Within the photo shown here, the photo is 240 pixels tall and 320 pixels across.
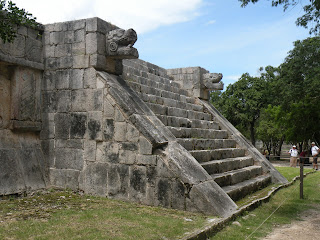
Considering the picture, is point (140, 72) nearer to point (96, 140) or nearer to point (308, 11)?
point (96, 140)

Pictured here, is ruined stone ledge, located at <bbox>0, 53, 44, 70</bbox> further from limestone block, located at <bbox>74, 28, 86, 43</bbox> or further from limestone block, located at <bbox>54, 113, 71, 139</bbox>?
limestone block, located at <bbox>54, 113, 71, 139</bbox>

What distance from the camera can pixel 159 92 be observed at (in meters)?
9.48

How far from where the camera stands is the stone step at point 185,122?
8.27 meters

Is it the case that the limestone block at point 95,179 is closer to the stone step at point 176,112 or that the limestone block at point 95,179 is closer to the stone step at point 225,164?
the stone step at point 225,164

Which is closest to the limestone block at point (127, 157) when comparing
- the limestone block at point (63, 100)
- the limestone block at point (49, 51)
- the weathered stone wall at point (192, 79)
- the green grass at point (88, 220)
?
the green grass at point (88, 220)

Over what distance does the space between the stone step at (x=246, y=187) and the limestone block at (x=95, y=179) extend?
2.36 meters

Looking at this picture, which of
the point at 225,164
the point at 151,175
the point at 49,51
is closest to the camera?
the point at 151,175

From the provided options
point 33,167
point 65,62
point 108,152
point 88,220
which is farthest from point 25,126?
point 88,220

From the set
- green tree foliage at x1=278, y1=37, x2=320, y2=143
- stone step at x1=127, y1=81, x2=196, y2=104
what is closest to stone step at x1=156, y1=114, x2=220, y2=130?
stone step at x1=127, y1=81, x2=196, y2=104

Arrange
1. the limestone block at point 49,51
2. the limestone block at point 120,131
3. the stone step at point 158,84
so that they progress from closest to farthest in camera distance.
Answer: the limestone block at point 120,131 < the limestone block at point 49,51 < the stone step at point 158,84

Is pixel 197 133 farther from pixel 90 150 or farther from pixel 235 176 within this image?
pixel 90 150

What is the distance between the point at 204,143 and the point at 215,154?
0.37 meters

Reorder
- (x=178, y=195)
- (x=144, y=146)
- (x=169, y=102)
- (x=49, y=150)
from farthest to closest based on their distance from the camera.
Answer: (x=169, y=102) < (x=49, y=150) < (x=144, y=146) < (x=178, y=195)

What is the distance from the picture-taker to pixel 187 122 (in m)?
8.96
